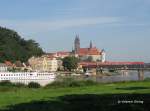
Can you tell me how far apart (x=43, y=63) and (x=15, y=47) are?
32687mm

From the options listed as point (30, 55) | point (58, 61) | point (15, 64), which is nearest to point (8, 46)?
point (15, 64)

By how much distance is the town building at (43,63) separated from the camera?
170250 mm

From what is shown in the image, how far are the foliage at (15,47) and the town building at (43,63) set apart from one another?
2.86m

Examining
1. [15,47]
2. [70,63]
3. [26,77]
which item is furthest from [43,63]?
[26,77]

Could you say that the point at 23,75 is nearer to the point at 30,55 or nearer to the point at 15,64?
the point at 15,64

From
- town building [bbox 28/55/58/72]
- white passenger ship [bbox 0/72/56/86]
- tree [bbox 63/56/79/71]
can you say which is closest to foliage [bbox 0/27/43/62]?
town building [bbox 28/55/58/72]

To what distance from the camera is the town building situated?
17025cm

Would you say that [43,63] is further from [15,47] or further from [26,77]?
[26,77]

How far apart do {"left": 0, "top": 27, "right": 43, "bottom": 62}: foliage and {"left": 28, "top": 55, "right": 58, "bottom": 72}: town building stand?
2864 millimetres

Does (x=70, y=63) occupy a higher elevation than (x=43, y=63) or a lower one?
lower

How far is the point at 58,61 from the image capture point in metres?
197

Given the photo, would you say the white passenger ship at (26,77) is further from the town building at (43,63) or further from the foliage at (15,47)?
the town building at (43,63)

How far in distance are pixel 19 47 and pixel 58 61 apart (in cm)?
4558

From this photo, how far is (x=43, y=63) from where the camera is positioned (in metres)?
181
